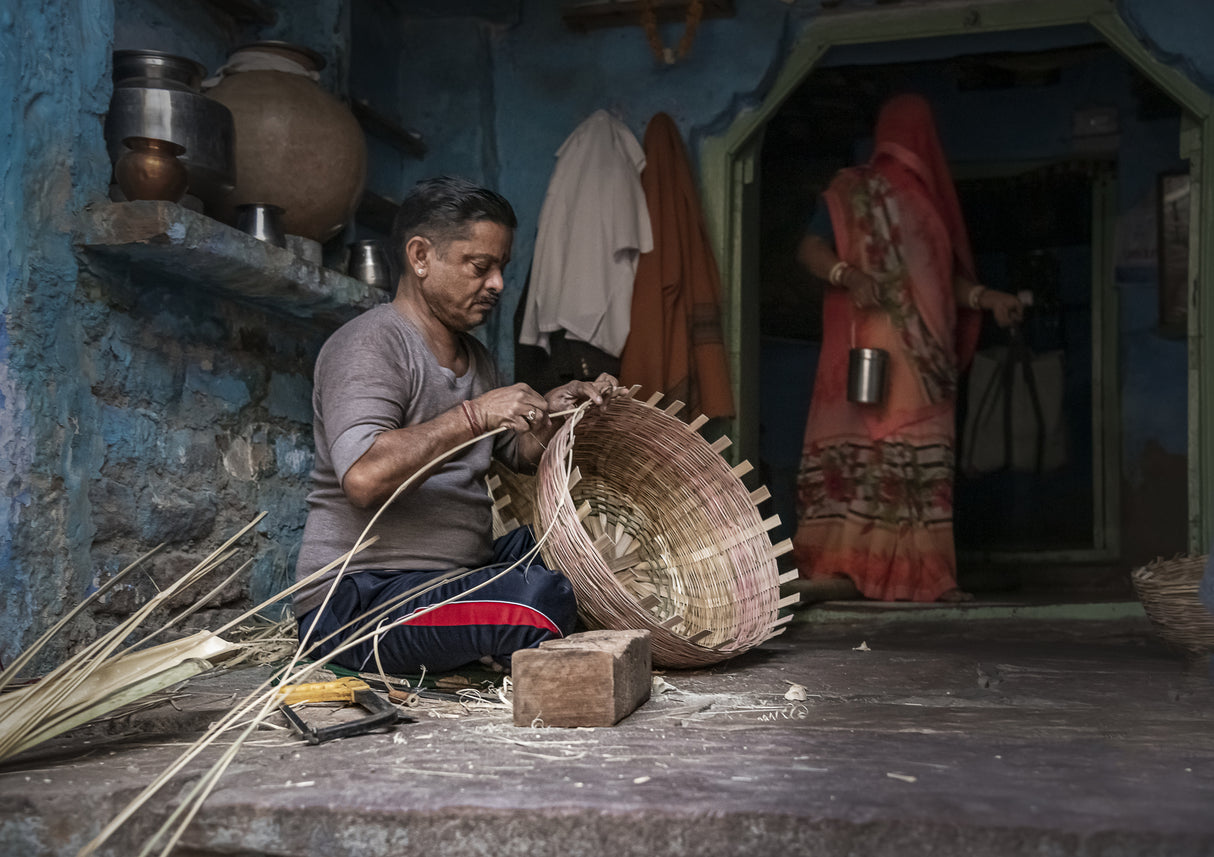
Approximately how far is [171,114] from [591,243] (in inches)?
66.0

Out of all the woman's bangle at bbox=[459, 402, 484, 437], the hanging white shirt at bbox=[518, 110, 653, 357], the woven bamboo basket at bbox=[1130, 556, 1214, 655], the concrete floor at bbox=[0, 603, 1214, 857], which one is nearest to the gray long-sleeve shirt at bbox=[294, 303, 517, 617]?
the woman's bangle at bbox=[459, 402, 484, 437]

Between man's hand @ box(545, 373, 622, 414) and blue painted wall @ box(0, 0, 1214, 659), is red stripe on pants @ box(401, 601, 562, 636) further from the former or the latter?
blue painted wall @ box(0, 0, 1214, 659)

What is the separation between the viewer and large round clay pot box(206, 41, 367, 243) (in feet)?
10.1

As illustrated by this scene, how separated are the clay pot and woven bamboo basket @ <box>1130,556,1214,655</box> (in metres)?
2.61

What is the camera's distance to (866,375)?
4.48 meters

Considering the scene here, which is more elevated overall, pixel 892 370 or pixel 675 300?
pixel 675 300

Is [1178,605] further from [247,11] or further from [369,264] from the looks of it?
[247,11]

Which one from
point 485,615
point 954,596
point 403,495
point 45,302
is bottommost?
point 954,596

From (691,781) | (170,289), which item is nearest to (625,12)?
(170,289)

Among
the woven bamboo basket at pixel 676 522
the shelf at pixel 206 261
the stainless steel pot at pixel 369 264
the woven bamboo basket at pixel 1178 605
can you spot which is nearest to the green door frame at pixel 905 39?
the woven bamboo basket at pixel 1178 605

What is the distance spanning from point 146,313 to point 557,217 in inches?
66.7

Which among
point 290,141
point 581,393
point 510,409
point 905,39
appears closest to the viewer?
point 510,409

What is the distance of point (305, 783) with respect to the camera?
60.1 inches

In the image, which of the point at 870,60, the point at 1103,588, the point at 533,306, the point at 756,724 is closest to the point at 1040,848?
the point at 756,724
